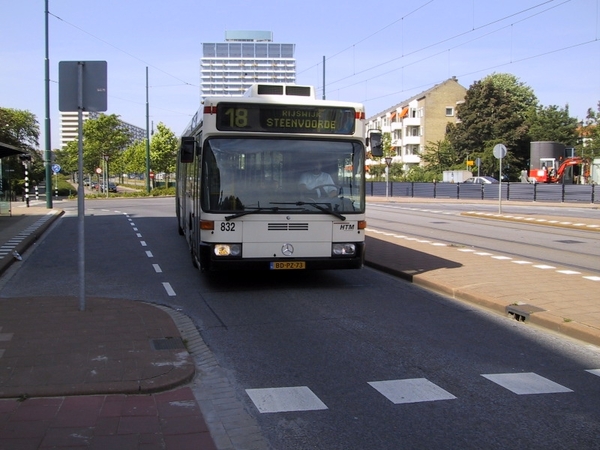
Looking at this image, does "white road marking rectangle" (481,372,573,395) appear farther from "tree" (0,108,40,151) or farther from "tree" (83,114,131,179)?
"tree" (83,114,131,179)

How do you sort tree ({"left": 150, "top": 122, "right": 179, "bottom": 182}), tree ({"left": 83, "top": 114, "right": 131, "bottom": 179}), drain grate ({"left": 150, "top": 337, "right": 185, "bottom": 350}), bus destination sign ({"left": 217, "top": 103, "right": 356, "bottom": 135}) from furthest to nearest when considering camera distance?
tree ({"left": 83, "top": 114, "right": 131, "bottom": 179}) < tree ({"left": 150, "top": 122, "right": 179, "bottom": 182}) < bus destination sign ({"left": 217, "top": 103, "right": 356, "bottom": 135}) < drain grate ({"left": 150, "top": 337, "right": 185, "bottom": 350})

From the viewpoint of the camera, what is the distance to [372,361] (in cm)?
634

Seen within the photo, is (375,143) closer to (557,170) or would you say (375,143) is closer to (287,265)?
(287,265)

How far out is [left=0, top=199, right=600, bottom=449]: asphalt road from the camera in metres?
4.58

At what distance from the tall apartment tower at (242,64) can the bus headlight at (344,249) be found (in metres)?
114

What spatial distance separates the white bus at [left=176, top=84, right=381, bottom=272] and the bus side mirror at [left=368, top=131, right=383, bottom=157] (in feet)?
0.08

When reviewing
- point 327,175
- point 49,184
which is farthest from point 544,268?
point 49,184

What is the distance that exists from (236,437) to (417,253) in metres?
10.3

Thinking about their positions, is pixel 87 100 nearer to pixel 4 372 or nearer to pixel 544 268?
pixel 4 372

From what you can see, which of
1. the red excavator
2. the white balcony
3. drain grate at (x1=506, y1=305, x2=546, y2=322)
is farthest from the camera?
the white balcony

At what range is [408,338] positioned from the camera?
7.28m

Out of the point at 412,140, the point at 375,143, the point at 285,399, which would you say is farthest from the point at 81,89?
the point at 412,140

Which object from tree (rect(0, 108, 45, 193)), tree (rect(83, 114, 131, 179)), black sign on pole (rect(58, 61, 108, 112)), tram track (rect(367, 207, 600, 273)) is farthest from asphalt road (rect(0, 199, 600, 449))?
tree (rect(83, 114, 131, 179))

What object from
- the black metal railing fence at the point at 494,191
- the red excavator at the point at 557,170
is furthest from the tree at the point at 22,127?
the red excavator at the point at 557,170
